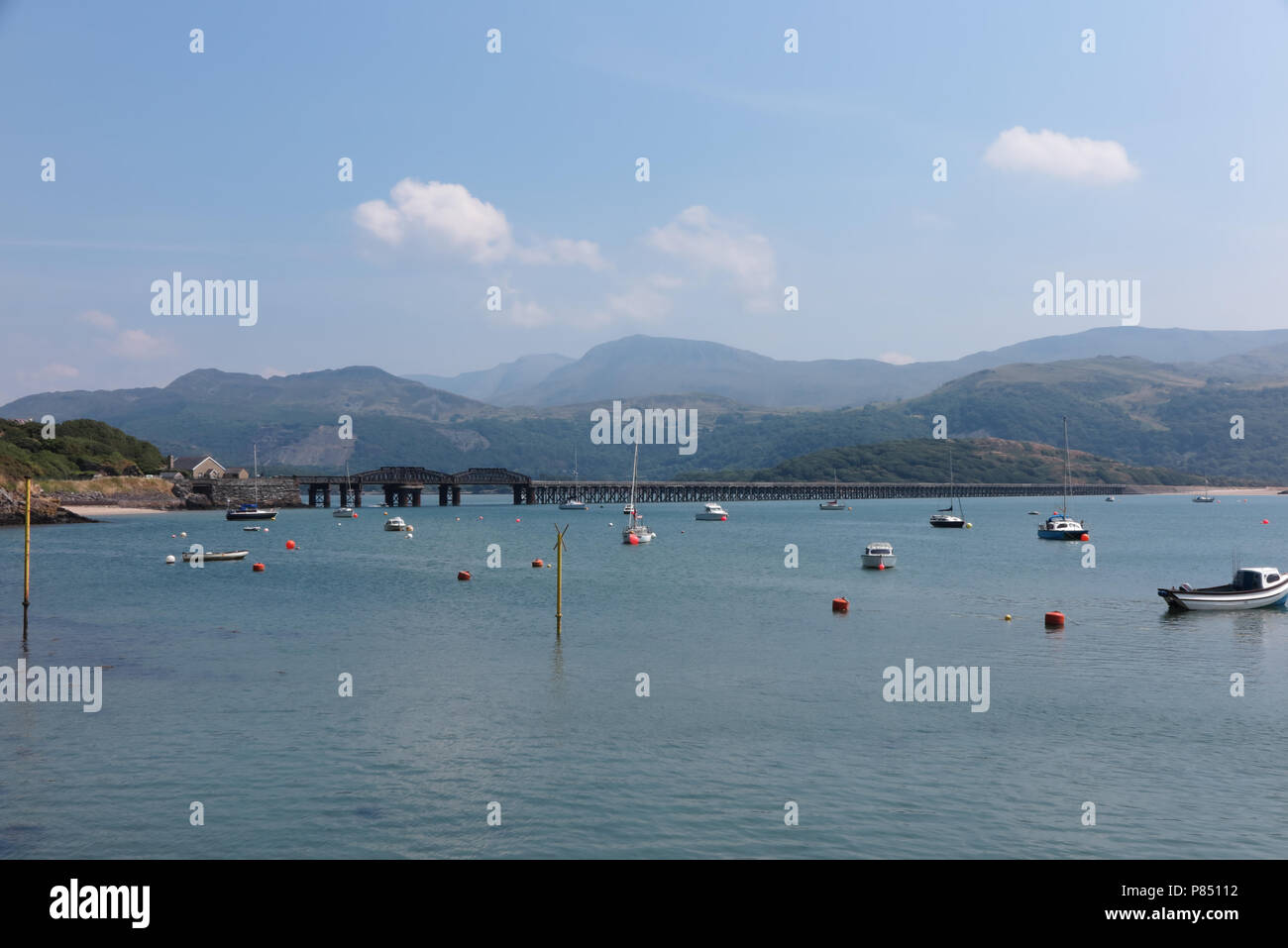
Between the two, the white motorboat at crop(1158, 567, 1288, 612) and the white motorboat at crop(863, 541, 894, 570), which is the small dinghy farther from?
the white motorboat at crop(1158, 567, 1288, 612)

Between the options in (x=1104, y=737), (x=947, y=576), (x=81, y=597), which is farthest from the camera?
(x=947, y=576)

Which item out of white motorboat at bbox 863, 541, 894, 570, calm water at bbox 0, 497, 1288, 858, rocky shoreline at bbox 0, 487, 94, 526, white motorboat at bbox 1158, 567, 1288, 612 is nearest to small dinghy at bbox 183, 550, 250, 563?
calm water at bbox 0, 497, 1288, 858

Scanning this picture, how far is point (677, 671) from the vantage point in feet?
156

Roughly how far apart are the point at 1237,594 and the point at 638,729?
49.8m

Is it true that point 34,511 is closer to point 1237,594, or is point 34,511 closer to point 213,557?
point 213,557

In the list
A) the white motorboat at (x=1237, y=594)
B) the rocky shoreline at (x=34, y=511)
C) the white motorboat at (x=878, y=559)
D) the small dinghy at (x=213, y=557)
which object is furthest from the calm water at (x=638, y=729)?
the rocky shoreline at (x=34, y=511)

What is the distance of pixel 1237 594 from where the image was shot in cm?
6662

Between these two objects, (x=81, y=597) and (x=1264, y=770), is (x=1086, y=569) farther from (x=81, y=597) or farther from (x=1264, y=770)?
(x=81, y=597)

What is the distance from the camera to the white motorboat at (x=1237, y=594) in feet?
216

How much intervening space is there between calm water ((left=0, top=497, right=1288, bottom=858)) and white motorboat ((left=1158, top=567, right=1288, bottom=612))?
3.71 feet

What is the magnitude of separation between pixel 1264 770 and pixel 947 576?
6374 cm

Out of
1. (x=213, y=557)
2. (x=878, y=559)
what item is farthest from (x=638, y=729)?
(x=213, y=557)
